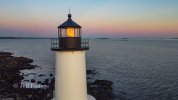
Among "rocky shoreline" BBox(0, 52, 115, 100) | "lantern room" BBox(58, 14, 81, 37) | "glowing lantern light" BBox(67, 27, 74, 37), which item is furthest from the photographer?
"rocky shoreline" BBox(0, 52, 115, 100)

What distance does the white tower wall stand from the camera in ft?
34.1

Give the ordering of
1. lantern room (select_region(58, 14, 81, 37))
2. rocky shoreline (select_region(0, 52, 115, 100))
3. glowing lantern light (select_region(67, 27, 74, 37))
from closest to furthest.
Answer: lantern room (select_region(58, 14, 81, 37)) → glowing lantern light (select_region(67, 27, 74, 37)) → rocky shoreline (select_region(0, 52, 115, 100))

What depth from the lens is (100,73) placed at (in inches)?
1742

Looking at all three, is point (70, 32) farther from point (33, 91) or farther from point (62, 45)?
point (33, 91)

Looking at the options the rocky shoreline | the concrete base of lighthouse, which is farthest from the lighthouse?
the rocky shoreline

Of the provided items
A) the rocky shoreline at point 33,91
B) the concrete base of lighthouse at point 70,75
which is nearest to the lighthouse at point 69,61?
the concrete base of lighthouse at point 70,75

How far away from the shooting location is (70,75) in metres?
10.5

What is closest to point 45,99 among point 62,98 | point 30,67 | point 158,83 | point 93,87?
point 93,87

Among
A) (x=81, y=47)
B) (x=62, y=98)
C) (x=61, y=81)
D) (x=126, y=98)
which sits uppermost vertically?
(x=81, y=47)

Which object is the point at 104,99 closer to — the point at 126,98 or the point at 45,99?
the point at 126,98

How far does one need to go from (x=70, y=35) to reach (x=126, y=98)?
64.1 feet

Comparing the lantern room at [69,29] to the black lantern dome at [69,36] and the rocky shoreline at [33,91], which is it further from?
the rocky shoreline at [33,91]

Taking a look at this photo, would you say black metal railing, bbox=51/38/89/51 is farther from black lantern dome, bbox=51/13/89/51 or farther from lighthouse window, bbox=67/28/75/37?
lighthouse window, bbox=67/28/75/37

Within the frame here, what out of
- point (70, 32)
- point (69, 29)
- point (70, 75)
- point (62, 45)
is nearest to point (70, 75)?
point (70, 75)
